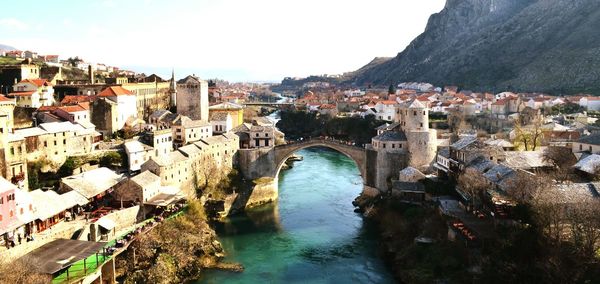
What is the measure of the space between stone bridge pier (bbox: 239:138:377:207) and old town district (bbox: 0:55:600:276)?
8.9 inches

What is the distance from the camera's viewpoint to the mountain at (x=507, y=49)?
7588 centimetres

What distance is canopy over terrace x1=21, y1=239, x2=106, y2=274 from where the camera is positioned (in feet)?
64.0

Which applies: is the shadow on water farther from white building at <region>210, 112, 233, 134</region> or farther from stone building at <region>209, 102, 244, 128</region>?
stone building at <region>209, 102, 244, 128</region>

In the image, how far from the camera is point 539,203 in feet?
66.5

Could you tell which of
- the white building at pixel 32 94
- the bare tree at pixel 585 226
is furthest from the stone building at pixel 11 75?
the bare tree at pixel 585 226

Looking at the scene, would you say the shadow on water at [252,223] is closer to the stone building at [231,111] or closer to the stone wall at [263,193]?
the stone wall at [263,193]

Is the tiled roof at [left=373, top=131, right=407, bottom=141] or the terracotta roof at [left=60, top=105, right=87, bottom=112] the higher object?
the terracotta roof at [left=60, top=105, right=87, bottom=112]

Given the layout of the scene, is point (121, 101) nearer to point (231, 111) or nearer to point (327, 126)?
point (231, 111)

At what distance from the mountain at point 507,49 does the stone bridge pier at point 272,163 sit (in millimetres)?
44048

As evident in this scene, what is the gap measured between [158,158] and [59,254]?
1131 centimetres

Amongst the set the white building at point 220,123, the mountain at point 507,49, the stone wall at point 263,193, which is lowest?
the stone wall at point 263,193

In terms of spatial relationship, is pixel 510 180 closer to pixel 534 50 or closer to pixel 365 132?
pixel 365 132

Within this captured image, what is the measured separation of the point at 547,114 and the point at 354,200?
2865 cm

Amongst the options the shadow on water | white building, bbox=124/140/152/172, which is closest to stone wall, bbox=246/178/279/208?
the shadow on water
